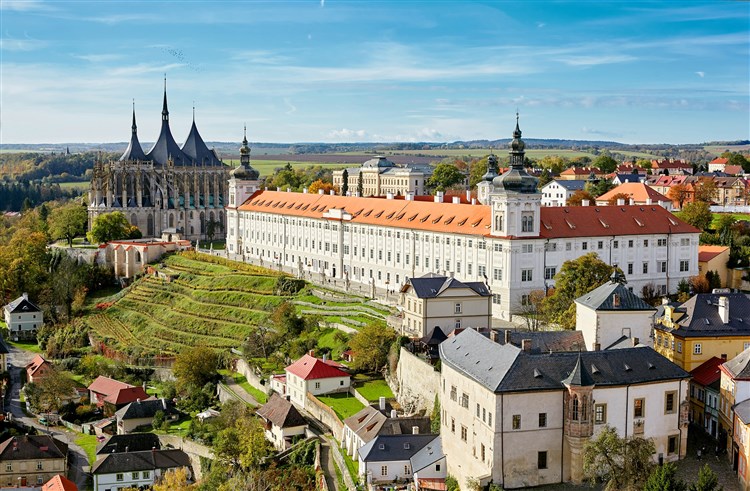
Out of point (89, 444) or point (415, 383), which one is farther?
point (89, 444)

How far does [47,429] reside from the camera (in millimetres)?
43125

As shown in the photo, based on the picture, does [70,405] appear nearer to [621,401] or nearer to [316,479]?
[316,479]

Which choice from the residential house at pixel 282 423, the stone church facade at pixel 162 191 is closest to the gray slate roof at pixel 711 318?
the residential house at pixel 282 423

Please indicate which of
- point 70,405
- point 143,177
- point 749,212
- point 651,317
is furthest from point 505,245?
point 143,177

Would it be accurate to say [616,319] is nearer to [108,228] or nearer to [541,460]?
[541,460]

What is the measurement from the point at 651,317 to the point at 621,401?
549cm

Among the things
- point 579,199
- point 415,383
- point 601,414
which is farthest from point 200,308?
point 601,414

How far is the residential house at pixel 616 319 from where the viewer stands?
3044 cm

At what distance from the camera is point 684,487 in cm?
2358

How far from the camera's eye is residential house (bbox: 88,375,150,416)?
43.7 metres

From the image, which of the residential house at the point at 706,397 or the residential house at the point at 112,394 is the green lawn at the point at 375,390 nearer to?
the residential house at the point at 706,397

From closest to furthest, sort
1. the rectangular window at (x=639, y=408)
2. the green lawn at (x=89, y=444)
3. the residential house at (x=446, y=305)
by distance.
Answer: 1. the rectangular window at (x=639, y=408)
2. the residential house at (x=446, y=305)
3. the green lawn at (x=89, y=444)

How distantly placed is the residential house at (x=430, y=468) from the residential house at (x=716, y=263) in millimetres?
24047

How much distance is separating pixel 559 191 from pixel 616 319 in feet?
149
